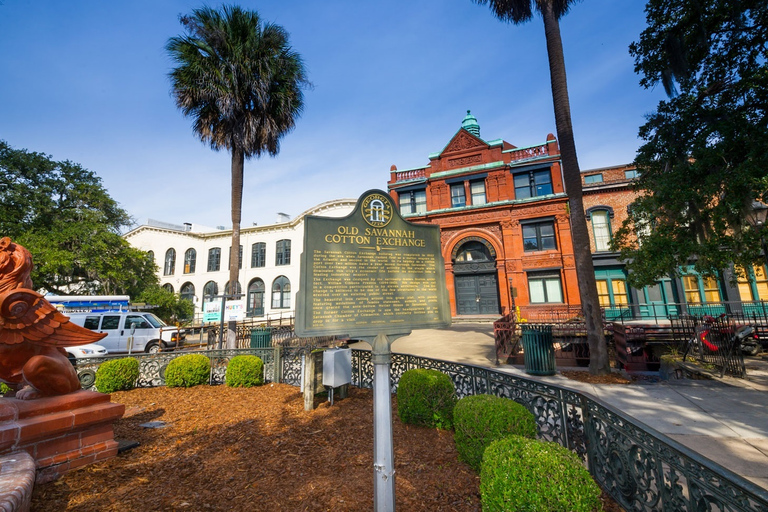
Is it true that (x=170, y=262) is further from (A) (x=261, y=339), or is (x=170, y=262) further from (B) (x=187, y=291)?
(A) (x=261, y=339)

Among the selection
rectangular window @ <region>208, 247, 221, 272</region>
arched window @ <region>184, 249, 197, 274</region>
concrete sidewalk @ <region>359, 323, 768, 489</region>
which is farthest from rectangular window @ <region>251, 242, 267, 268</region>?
concrete sidewalk @ <region>359, 323, 768, 489</region>

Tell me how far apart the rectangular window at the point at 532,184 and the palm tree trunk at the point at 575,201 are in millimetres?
15092

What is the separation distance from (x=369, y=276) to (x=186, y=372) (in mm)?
7418

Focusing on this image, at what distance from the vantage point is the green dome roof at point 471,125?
27703 millimetres

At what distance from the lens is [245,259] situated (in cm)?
3294

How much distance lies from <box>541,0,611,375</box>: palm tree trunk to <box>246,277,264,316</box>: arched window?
2962 centimetres

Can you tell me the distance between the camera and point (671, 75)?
905 centimetres

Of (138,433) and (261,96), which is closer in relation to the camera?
(138,433)

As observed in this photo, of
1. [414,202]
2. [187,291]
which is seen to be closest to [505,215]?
[414,202]

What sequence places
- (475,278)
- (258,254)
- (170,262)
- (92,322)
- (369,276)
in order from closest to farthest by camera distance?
(369,276) < (92,322) < (475,278) < (258,254) < (170,262)

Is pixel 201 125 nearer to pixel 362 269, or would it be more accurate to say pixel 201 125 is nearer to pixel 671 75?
pixel 362 269

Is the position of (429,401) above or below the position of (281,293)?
below

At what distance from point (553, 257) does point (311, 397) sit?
67.3 feet

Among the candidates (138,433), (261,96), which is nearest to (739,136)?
(138,433)
